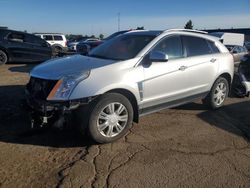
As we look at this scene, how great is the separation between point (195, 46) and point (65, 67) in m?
2.70

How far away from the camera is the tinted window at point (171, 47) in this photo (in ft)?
18.7

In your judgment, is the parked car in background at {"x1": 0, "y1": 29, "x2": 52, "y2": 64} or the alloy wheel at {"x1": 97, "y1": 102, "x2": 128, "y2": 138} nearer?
the alloy wheel at {"x1": 97, "y1": 102, "x2": 128, "y2": 138}

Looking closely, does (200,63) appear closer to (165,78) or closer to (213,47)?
(213,47)

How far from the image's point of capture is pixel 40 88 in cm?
483

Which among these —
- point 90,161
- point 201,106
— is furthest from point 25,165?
point 201,106

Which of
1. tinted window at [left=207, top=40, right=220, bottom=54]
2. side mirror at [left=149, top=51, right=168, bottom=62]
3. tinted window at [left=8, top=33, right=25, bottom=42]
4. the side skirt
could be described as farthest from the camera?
tinted window at [left=8, top=33, right=25, bottom=42]

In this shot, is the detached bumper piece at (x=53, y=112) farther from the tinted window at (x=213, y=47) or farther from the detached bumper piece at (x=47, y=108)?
the tinted window at (x=213, y=47)

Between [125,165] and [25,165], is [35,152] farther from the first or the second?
[125,165]

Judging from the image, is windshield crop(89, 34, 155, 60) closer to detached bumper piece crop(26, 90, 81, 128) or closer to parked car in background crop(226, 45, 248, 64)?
detached bumper piece crop(26, 90, 81, 128)

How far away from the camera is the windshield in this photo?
5.48 m

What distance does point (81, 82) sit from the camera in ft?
15.0

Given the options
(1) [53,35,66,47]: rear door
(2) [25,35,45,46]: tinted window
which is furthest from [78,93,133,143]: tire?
(1) [53,35,66,47]: rear door

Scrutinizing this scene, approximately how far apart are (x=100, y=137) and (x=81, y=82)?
0.86 metres

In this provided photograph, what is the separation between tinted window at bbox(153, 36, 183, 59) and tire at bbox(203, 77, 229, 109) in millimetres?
1301
